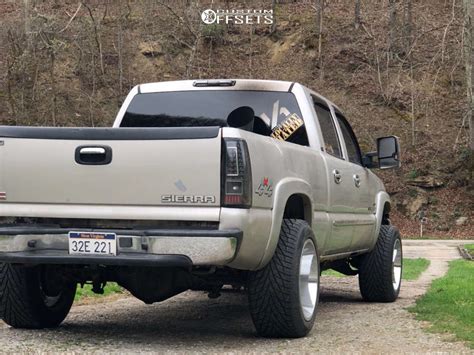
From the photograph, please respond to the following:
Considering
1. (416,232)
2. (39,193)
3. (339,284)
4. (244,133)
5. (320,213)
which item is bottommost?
(416,232)

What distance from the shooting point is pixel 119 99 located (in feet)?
110

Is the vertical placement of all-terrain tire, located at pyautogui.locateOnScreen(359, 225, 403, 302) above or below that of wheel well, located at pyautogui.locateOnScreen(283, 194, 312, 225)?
below

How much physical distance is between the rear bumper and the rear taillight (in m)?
0.21

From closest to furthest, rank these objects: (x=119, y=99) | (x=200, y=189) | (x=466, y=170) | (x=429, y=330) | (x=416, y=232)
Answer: (x=200, y=189) → (x=429, y=330) → (x=416, y=232) → (x=466, y=170) → (x=119, y=99)

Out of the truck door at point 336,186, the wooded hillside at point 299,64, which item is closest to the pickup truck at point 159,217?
the truck door at point 336,186

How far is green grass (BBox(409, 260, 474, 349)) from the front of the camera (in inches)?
243

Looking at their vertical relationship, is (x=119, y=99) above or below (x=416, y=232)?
above

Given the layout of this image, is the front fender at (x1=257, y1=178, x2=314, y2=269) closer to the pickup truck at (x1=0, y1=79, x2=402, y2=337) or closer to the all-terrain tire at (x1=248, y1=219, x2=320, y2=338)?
Result: the pickup truck at (x1=0, y1=79, x2=402, y2=337)

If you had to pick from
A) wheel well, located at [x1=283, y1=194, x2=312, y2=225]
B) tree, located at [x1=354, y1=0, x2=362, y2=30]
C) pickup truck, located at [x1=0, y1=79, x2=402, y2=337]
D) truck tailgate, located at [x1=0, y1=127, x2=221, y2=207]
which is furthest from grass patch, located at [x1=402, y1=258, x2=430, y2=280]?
tree, located at [x1=354, y1=0, x2=362, y2=30]

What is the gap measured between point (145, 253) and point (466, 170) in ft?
86.6

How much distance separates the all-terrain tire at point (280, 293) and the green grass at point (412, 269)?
656 centimetres

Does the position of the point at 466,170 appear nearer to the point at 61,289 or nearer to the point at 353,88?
the point at 353,88

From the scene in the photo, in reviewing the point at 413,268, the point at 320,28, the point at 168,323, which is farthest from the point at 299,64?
the point at 168,323

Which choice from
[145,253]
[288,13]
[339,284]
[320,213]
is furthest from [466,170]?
[145,253]
